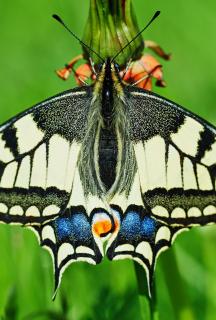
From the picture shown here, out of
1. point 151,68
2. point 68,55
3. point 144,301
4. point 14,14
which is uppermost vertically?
point 14,14

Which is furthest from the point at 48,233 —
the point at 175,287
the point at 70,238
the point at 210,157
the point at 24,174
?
the point at 210,157

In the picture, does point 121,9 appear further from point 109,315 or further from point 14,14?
point 14,14


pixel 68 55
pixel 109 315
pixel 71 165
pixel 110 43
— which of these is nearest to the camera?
pixel 110 43

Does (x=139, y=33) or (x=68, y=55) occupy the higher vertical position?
(x=68, y=55)

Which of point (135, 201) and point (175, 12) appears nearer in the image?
point (135, 201)

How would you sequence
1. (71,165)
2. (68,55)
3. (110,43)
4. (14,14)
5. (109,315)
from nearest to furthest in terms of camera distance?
(110,43)
(71,165)
(109,315)
(68,55)
(14,14)

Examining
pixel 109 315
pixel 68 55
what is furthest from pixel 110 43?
pixel 68 55

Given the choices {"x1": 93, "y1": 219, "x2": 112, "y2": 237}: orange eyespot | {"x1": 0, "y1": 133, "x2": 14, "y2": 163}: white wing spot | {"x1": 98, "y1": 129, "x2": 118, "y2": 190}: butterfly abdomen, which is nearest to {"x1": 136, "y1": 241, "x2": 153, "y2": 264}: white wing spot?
{"x1": 93, "y1": 219, "x2": 112, "y2": 237}: orange eyespot

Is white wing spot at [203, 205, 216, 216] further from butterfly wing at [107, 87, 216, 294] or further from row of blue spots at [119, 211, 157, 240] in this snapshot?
row of blue spots at [119, 211, 157, 240]
